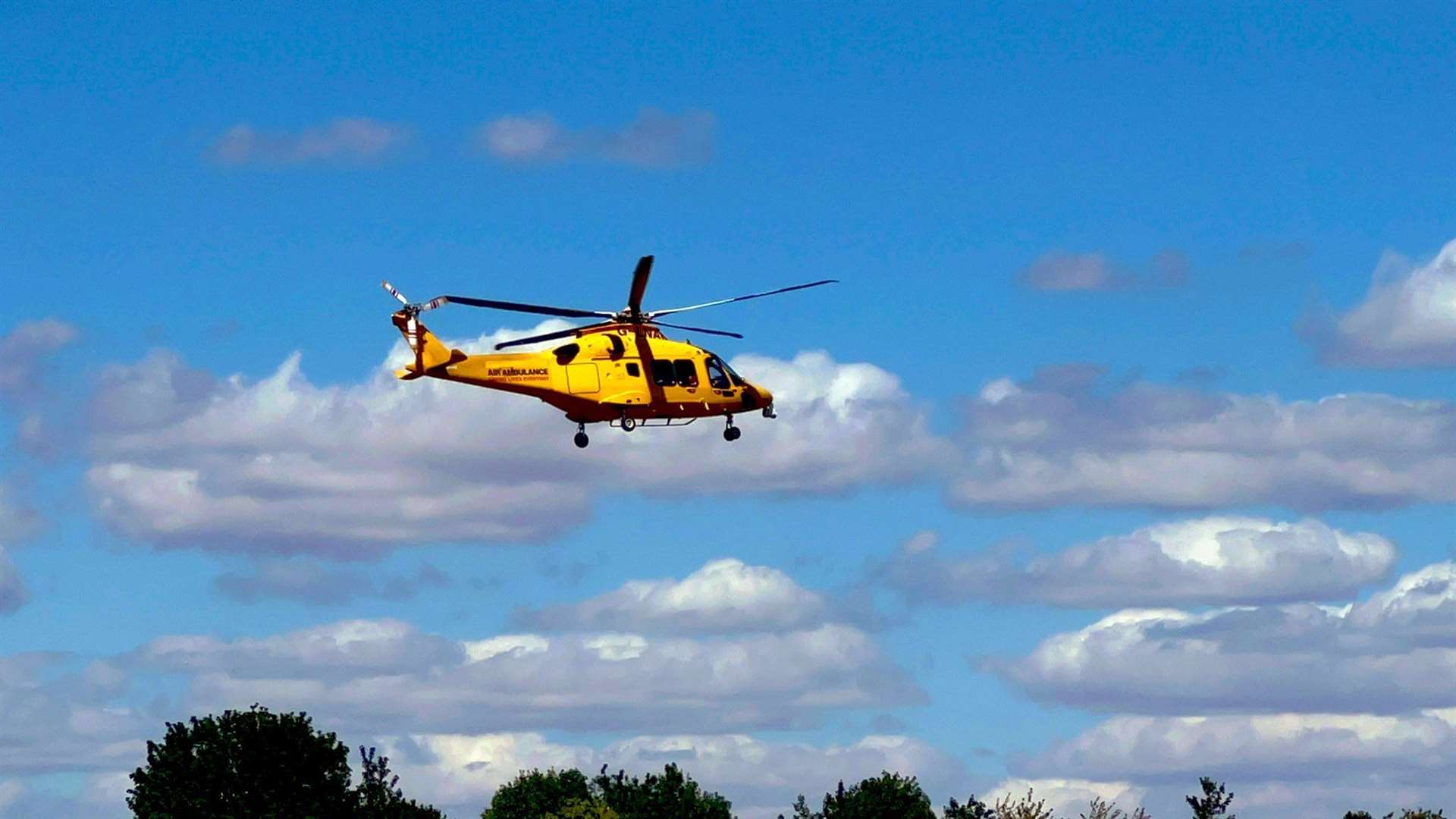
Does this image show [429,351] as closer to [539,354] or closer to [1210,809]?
[539,354]

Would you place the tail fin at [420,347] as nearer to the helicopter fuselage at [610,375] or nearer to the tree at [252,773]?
the helicopter fuselage at [610,375]

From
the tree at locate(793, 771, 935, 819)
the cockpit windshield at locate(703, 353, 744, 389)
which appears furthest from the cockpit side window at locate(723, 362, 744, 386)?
the tree at locate(793, 771, 935, 819)

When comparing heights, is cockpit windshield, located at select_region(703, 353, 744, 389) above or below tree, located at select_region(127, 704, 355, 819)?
above

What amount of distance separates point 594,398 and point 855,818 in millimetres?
78653

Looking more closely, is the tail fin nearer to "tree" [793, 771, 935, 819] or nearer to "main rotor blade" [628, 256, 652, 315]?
"main rotor blade" [628, 256, 652, 315]

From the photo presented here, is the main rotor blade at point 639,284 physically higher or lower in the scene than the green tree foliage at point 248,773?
higher

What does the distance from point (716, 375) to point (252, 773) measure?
52.0 meters

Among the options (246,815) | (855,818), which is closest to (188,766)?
(246,815)

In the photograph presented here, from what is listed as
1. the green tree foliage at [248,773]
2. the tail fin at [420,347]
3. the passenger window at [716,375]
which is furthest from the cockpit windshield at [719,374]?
the green tree foliage at [248,773]

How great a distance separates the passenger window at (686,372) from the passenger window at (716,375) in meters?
1.00

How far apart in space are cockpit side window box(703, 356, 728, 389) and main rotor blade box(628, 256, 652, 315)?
4066mm

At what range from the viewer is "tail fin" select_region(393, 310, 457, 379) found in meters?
120

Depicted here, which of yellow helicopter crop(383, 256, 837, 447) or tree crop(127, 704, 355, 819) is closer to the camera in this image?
yellow helicopter crop(383, 256, 837, 447)

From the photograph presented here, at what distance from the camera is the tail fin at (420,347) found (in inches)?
4737
